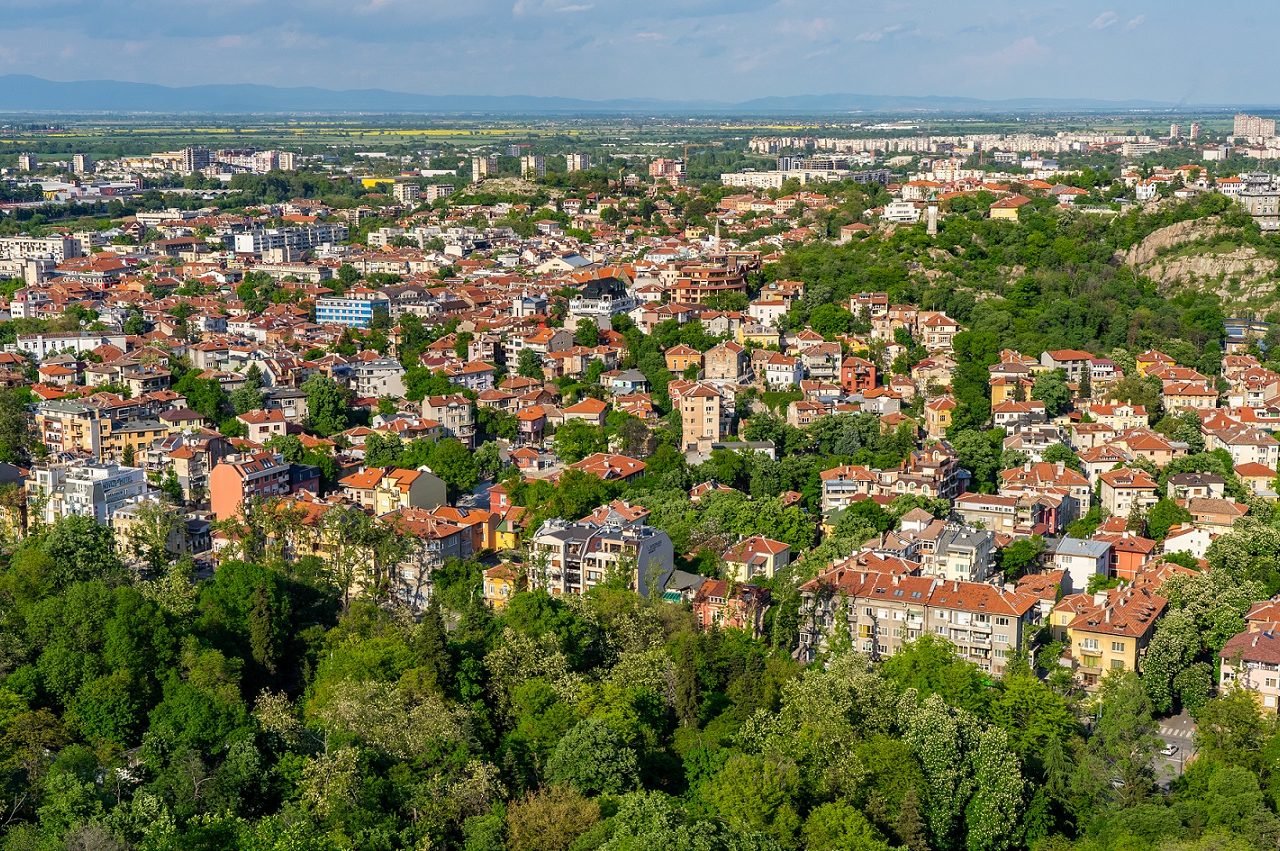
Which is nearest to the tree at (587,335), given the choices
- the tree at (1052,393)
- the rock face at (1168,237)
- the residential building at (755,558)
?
the tree at (1052,393)

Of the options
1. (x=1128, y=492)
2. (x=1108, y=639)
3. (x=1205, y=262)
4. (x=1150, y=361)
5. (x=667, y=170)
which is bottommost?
(x=1108, y=639)

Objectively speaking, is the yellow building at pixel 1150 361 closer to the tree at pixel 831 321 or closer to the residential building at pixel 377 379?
the tree at pixel 831 321

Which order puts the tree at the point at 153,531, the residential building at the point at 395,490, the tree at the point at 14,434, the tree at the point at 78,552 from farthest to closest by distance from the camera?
the tree at the point at 14,434
the residential building at the point at 395,490
the tree at the point at 153,531
the tree at the point at 78,552

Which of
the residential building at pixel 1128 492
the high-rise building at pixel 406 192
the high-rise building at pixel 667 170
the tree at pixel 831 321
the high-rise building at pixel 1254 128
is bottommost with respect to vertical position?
the residential building at pixel 1128 492

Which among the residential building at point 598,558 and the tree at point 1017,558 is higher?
the residential building at point 598,558

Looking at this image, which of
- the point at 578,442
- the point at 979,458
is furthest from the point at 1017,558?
the point at 578,442

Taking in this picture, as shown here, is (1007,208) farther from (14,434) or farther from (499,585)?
(14,434)

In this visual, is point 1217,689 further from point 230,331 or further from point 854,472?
point 230,331

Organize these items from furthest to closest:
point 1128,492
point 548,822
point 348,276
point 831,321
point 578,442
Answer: point 348,276 < point 831,321 < point 578,442 < point 1128,492 < point 548,822
